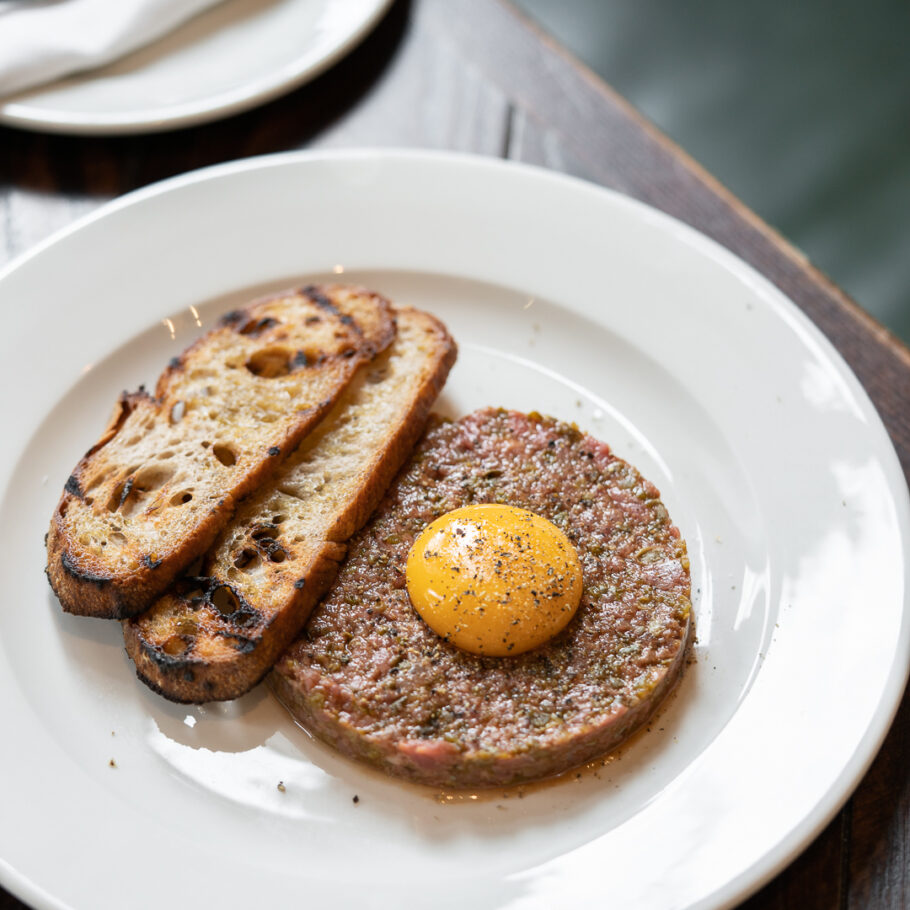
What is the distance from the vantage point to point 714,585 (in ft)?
11.5

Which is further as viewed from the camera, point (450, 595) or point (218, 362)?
point (218, 362)

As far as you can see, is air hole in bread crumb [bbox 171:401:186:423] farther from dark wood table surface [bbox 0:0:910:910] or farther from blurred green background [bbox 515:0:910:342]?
blurred green background [bbox 515:0:910:342]

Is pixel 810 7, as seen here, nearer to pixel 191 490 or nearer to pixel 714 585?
pixel 714 585

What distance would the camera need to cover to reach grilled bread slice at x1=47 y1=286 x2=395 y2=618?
324 cm

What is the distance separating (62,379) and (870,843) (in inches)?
129

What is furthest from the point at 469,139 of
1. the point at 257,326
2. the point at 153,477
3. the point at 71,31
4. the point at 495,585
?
the point at 495,585

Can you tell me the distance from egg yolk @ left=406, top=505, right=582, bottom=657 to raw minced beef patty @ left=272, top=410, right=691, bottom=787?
0.26ft

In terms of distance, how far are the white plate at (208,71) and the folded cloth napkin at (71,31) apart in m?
0.08

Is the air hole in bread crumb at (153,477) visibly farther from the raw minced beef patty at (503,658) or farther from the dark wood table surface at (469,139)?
the dark wood table surface at (469,139)

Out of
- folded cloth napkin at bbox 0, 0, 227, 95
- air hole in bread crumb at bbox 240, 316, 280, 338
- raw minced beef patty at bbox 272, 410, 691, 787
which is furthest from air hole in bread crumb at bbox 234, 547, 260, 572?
folded cloth napkin at bbox 0, 0, 227, 95

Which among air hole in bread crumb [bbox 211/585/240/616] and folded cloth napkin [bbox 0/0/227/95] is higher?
folded cloth napkin [bbox 0/0/227/95]

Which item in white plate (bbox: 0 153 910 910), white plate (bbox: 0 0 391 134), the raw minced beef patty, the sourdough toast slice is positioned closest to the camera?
white plate (bbox: 0 153 910 910)

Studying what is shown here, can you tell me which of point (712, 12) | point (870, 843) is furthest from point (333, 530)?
point (712, 12)

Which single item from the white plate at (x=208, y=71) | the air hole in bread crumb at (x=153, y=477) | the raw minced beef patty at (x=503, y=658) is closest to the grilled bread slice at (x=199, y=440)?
the air hole in bread crumb at (x=153, y=477)
